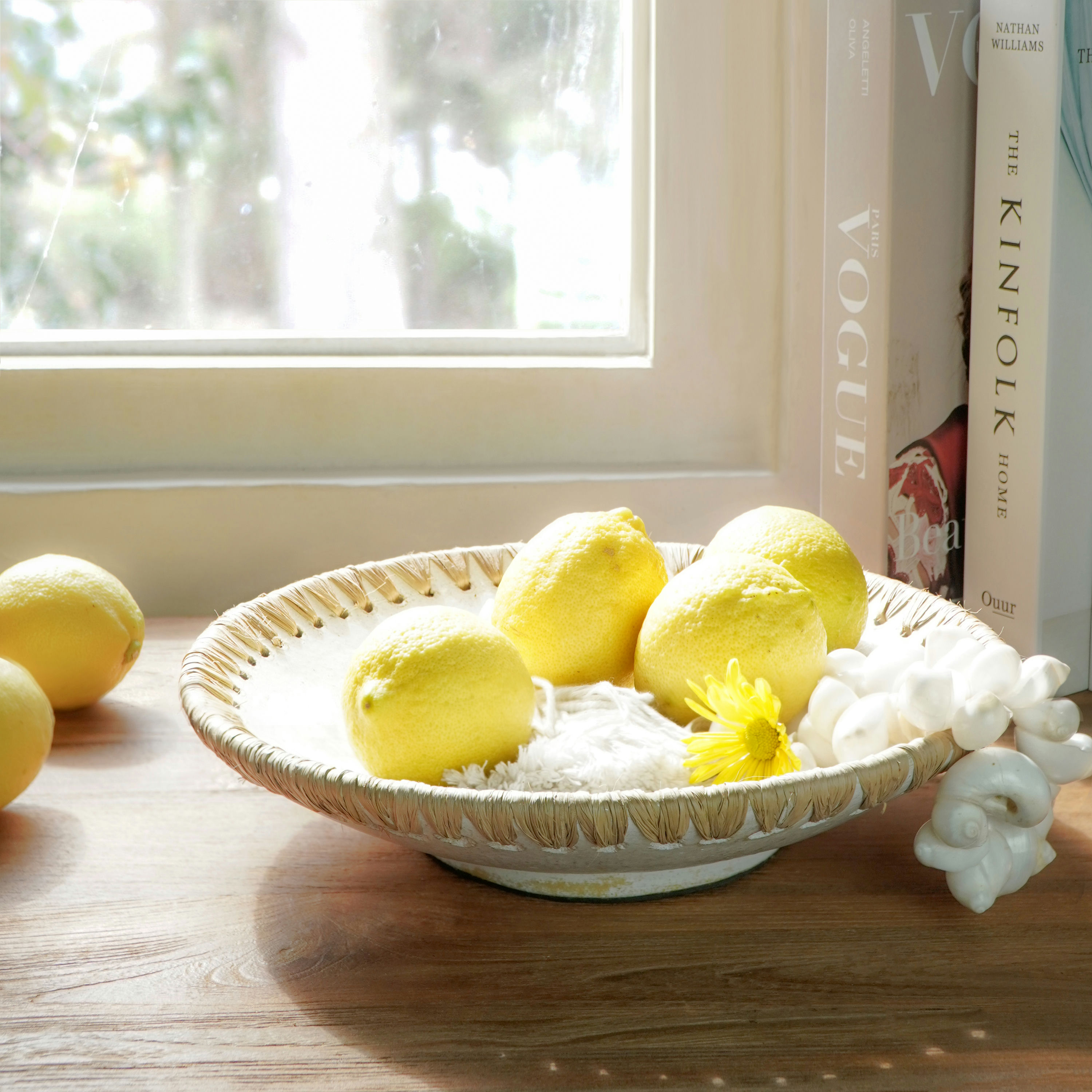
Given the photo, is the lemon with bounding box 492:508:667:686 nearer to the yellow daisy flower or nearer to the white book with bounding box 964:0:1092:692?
the yellow daisy flower

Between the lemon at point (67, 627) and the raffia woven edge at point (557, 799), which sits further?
the lemon at point (67, 627)

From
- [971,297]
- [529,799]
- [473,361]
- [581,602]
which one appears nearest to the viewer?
[529,799]

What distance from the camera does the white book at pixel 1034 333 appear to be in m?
0.64

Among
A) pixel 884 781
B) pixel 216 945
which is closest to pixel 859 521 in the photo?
pixel 884 781

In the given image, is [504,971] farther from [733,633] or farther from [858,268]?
[858,268]

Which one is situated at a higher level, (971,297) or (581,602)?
(971,297)

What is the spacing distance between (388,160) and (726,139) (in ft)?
0.94

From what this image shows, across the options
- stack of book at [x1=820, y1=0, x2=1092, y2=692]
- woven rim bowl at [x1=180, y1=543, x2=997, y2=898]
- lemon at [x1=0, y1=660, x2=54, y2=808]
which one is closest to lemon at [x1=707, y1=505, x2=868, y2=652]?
woven rim bowl at [x1=180, y1=543, x2=997, y2=898]

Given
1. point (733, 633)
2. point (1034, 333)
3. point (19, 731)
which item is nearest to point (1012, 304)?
point (1034, 333)

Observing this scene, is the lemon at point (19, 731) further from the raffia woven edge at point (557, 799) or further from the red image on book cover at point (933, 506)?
the red image on book cover at point (933, 506)

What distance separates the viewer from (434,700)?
49cm

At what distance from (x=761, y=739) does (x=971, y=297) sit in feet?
1.21

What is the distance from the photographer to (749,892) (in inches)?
20.5

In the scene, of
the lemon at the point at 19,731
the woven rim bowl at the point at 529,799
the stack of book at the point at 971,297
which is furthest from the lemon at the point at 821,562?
the lemon at the point at 19,731
